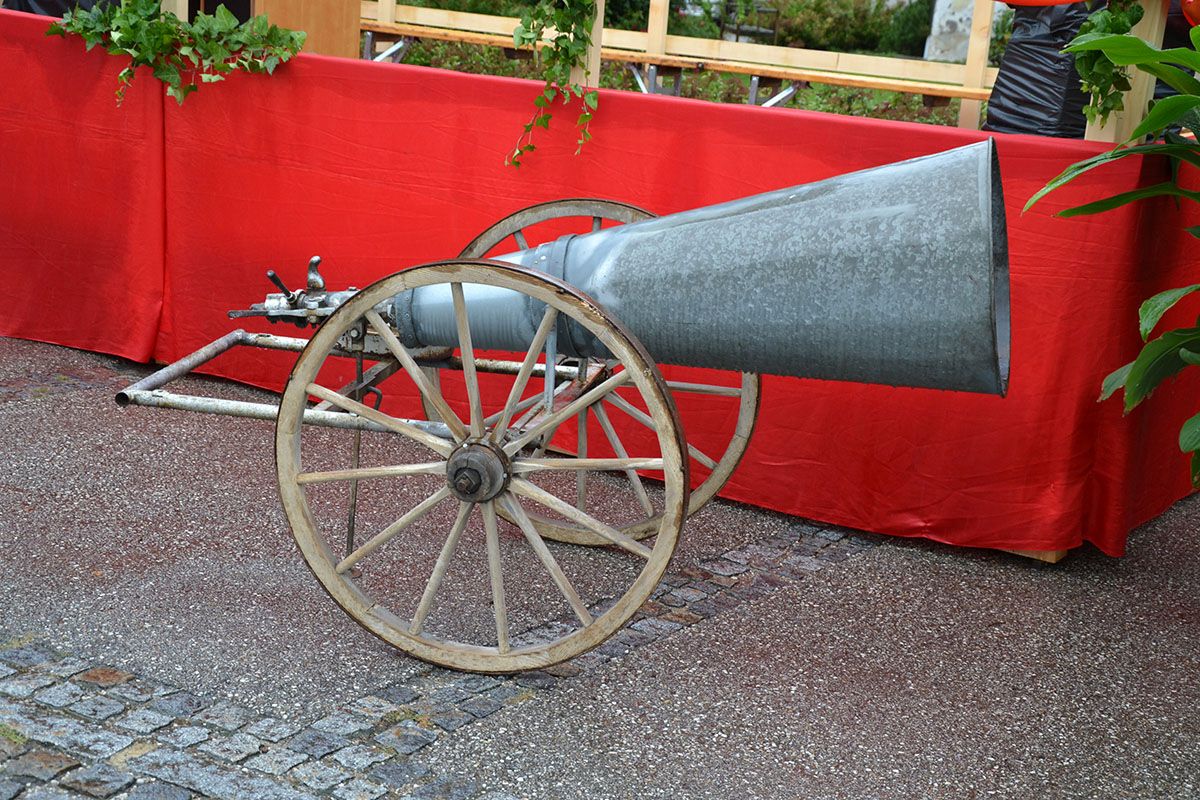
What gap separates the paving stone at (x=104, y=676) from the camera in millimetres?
3354

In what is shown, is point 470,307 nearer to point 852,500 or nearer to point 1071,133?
point 852,500

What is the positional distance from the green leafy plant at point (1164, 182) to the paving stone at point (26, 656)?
9.57 feet

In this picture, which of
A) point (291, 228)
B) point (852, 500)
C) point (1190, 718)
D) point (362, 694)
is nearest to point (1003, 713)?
point (1190, 718)

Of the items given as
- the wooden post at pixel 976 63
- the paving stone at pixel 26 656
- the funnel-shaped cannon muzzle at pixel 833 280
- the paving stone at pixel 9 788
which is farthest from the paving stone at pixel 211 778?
the wooden post at pixel 976 63

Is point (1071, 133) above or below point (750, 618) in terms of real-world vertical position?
above

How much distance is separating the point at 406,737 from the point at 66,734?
0.76m

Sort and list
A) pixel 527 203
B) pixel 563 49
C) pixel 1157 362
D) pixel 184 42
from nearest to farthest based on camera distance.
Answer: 1. pixel 1157 362
2. pixel 563 49
3. pixel 527 203
4. pixel 184 42

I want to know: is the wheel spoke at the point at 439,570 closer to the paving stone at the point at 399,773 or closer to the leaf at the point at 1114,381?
the paving stone at the point at 399,773

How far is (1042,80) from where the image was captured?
21.9 ft

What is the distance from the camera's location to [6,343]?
6336mm

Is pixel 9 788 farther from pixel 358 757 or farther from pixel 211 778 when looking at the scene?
pixel 358 757

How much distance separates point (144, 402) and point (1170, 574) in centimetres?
341

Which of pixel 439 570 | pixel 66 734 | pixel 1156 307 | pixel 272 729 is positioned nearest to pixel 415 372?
pixel 439 570

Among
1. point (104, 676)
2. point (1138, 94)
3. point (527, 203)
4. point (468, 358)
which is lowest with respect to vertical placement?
point (104, 676)
